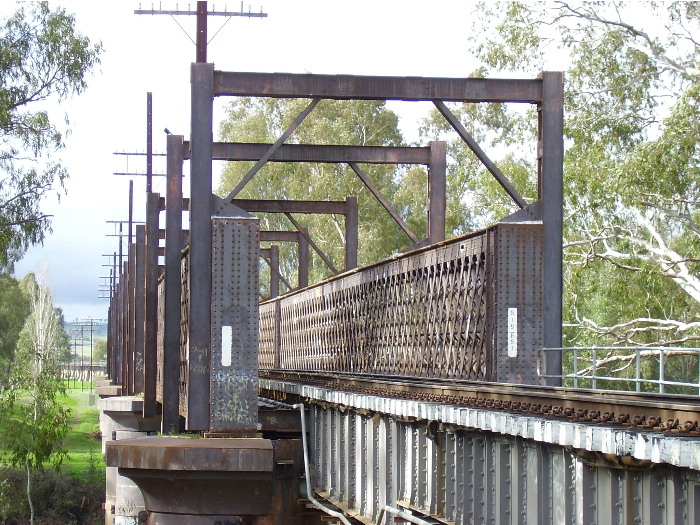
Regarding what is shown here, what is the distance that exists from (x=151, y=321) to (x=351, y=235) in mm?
8981

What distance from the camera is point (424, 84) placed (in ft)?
57.1

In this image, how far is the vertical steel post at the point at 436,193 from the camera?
23.4m

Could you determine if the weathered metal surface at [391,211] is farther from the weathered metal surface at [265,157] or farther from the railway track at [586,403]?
the railway track at [586,403]

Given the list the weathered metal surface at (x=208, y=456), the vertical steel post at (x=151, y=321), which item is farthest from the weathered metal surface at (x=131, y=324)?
the weathered metal surface at (x=208, y=456)

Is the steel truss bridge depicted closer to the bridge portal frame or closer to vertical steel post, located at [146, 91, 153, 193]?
the bridge portal frame

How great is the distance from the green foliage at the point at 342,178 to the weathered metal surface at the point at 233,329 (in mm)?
45225

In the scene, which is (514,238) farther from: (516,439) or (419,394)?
(516,439)

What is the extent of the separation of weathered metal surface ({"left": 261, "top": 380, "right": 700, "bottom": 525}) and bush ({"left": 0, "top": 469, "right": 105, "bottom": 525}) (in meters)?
27.1

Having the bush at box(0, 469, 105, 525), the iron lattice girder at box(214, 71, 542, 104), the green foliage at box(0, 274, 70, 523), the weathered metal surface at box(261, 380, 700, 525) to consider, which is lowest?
the bush at box(0, 469, 105, 525)

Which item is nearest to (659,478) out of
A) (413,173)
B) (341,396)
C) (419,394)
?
(419,394)

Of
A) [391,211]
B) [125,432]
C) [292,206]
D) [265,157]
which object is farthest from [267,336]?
[265,157]

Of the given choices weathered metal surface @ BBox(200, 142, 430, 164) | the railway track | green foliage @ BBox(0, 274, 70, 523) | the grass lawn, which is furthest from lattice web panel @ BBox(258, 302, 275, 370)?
the railway track

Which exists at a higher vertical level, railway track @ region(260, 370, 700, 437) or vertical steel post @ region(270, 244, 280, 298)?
vertical steel post @ region(270, 244, 280, 298)

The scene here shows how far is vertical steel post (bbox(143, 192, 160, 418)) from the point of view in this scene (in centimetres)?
2539
